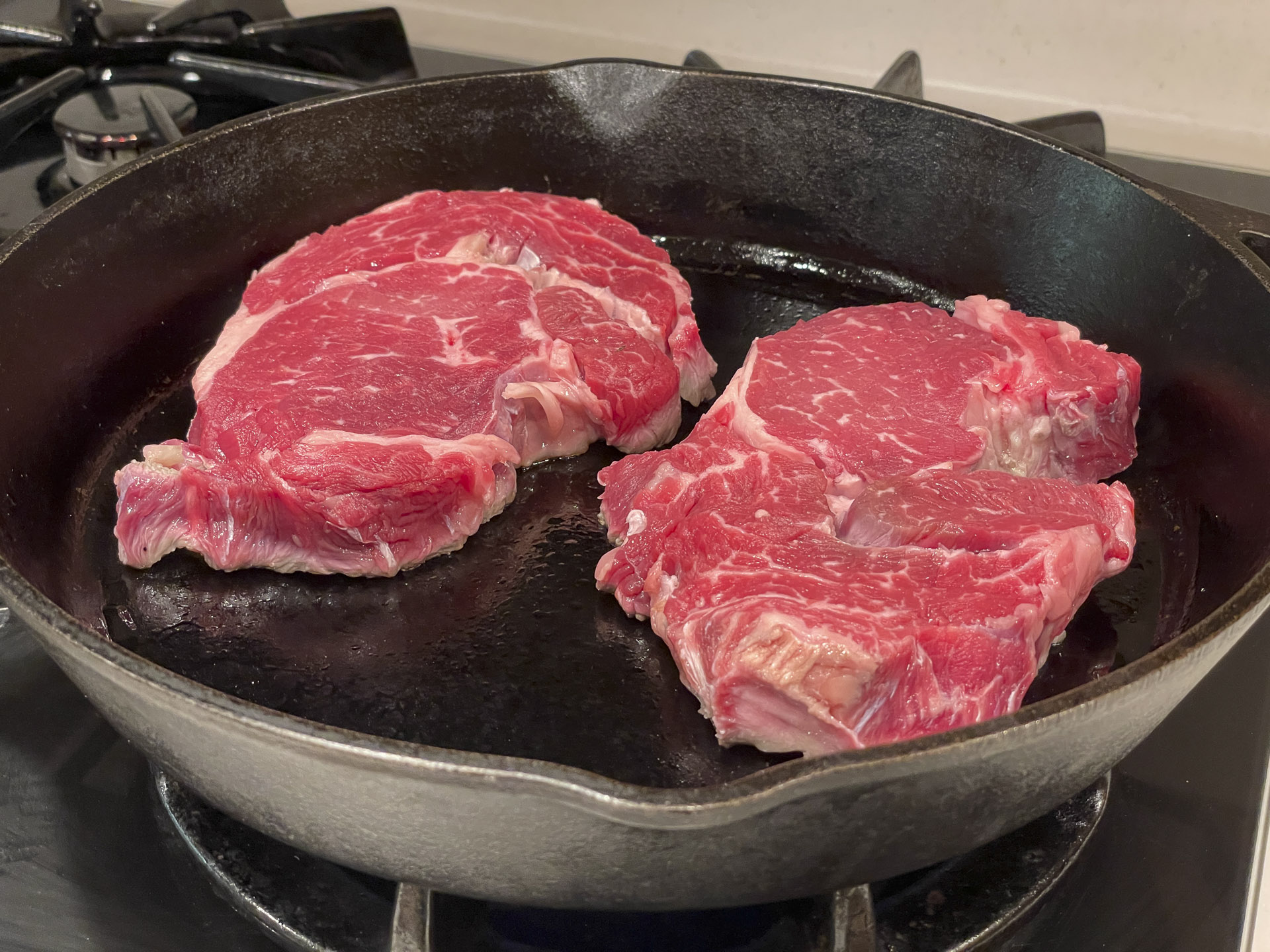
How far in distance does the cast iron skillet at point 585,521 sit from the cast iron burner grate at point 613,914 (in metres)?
0.20

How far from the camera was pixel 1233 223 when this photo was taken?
2156 millimetres

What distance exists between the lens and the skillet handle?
83.4 inches

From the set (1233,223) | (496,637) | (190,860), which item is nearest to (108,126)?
(496,637)

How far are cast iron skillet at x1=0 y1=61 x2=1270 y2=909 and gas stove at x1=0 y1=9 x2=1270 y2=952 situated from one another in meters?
0.14

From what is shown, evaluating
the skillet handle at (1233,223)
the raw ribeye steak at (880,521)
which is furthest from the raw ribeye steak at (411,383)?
the skillet handle at (1233,223)

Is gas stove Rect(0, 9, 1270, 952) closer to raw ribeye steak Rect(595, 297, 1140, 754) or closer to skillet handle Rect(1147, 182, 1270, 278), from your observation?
raw ribeye steak Rect(595, 297, 1140, 754)

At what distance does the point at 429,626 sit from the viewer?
1.92 metres

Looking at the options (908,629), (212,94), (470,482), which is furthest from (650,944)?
(212,94)

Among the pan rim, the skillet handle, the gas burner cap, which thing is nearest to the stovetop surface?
the pan rim

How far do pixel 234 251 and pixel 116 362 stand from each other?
0.39 meters

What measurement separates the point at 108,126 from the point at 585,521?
1454mm

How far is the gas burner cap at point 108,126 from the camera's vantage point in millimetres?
2557

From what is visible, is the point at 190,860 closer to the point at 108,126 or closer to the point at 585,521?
the point at 585,521

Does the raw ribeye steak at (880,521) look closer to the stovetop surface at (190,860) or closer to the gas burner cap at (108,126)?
the stovetop surface at (190,860)
